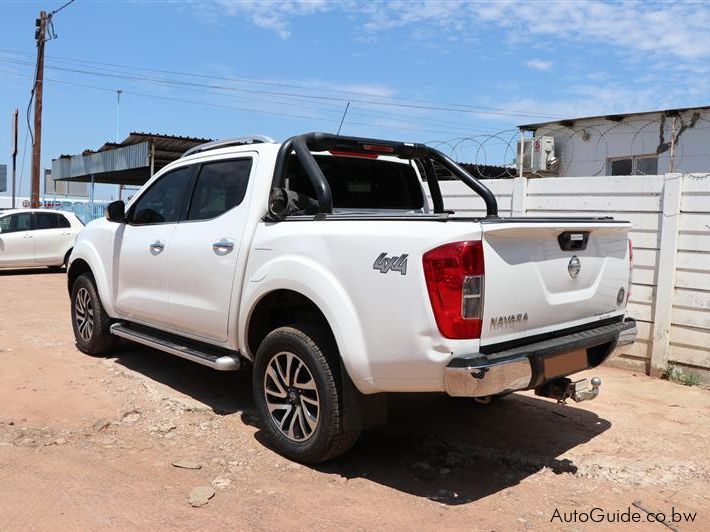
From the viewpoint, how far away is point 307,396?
4.01 meters

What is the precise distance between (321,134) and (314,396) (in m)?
1.80

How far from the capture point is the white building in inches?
522

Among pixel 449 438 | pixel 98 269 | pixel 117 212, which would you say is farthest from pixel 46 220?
pixel 449 438

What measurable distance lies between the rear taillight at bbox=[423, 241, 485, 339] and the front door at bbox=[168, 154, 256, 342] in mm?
1716

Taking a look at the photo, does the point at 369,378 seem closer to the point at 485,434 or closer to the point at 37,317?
the point at 485,434

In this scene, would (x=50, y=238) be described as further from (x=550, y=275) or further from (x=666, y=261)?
(x=550, y=275)

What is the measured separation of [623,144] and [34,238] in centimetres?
1368

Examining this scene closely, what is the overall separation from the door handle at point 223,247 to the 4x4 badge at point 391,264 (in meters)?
1.42

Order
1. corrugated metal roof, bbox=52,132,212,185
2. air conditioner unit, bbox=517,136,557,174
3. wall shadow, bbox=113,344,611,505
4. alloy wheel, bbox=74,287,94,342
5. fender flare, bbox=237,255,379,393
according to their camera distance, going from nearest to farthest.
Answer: fender flare, bbox=237,255,379,393
wall shadow, bbox=113,344,611,505
alloy wheel, bbox=74,287,94,342
air conditioner unit, bbox=517,136,557,174
corrugated metal roof, bbox=52,132,212,185

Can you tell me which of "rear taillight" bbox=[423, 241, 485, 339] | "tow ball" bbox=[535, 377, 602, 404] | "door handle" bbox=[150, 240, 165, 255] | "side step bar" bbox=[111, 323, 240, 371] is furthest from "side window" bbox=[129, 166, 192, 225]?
"tow ball" bbox=[535, 377, 602, 404]

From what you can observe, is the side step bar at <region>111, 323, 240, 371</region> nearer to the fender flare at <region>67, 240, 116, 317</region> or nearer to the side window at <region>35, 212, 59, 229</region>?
the fender flare at <region>67, 240, 116, 317</region>

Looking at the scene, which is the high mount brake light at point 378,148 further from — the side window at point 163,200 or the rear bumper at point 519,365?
the rear bumper at point 519,365

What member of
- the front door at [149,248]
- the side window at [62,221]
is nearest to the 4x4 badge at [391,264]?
the front door at [149,248]

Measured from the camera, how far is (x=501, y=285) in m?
3.34
